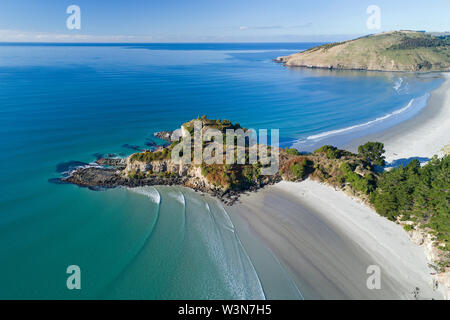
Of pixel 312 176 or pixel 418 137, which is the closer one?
pixel 312 176

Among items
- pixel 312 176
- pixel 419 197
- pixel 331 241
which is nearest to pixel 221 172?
pixel 312 176

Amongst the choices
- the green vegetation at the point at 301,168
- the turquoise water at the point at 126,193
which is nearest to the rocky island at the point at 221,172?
the green vegetation at the point at 301,168

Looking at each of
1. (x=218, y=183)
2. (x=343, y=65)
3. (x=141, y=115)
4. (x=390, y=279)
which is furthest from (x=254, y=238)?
(x=343, y=65)

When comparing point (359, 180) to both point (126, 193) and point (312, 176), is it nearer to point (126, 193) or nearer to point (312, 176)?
point (312, 176)

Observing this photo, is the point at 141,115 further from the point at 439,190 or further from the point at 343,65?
the point at 343,65

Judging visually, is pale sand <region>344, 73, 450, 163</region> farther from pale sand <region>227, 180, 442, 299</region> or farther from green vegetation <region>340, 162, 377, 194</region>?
pale sand <region>227, 180, 442, 299</region>

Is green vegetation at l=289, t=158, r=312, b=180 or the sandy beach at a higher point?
green vegetation at l=289, t=158, r=312, b=180

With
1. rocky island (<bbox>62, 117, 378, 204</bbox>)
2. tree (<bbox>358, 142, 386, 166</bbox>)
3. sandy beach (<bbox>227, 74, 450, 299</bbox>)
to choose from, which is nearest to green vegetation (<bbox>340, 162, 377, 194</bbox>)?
rocky island (<bbox>62, 117, 378, 204</bbox>)
